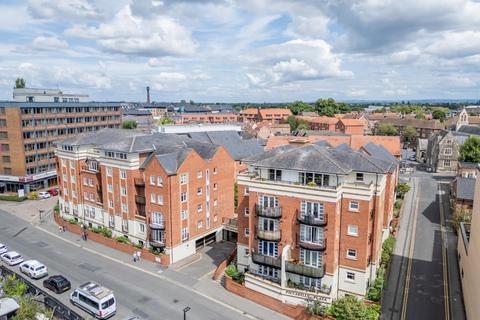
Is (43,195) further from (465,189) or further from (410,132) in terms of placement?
(410,132)

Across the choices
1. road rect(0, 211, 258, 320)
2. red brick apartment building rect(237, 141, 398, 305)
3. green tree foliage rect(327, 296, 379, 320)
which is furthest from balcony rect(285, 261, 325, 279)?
road rect(0, 211, 258, 320)

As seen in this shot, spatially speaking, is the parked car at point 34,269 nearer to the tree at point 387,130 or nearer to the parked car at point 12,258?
the parked car at point 12,258

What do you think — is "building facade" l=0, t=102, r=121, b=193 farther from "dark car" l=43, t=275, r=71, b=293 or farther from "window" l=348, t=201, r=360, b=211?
"window" l=348, t=201, r=360, b=211

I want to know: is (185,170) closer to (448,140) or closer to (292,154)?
(292,154)

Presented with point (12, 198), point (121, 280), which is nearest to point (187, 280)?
point (121, 280)

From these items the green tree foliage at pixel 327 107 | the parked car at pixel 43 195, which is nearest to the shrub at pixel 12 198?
the parked car at pixel 43 195

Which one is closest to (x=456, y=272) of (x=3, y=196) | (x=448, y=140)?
(x=448, y=140)

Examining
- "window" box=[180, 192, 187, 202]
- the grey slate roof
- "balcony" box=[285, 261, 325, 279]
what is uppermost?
"window" box=[180, 192, 187, 202]
